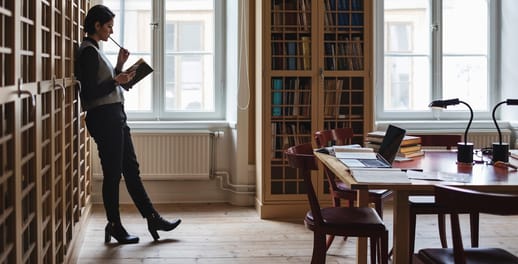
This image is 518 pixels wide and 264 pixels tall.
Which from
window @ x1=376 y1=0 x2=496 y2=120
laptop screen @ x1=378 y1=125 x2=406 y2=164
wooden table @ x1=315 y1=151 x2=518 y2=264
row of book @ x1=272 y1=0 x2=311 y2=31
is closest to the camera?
wooden table @ x1=315 y1=151 x2=518 y2=264

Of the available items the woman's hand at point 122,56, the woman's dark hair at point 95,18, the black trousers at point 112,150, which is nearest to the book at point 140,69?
the woman's hand at point 122,56

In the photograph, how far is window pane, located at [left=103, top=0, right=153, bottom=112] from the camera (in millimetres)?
5504

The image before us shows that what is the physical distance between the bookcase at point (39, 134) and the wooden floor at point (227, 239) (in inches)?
14.6

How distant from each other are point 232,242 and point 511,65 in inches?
123

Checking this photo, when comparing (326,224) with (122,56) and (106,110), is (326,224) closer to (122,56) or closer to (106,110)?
(106,110)

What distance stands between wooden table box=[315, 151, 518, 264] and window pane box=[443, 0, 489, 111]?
270cm

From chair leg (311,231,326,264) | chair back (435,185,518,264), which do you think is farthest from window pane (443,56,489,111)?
chair back (435,185,518,264)

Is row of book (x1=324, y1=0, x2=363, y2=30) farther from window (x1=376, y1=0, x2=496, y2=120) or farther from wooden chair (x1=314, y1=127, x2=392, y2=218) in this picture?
wooden chair (x1=314, y1=127, x2=392, y2=218)

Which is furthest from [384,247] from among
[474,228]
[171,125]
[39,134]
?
[171,125]

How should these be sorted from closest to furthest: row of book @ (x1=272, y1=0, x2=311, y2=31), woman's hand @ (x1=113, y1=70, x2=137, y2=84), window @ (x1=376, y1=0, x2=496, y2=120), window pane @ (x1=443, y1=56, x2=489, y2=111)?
1. woman's hand @ (x1=113, y1=70, x2=137, y2=84)
2. row of book @ (x1=272, y1=0, x2=311, y2=31)
3. window @ (x1=376, y1=0, x2=496, y2=120)
4. window pane @ (x1=443, y1=56, x2=489, y2=111)

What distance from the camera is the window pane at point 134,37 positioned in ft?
18.1

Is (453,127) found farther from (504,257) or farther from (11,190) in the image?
(11,190)

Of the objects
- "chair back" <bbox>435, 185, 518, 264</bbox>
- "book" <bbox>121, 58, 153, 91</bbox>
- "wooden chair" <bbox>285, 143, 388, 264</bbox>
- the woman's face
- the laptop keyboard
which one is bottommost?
"wooden chair" <bbox>285, 143, 388, 264</bbox>

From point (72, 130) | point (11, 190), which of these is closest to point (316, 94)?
point (72, 130)
